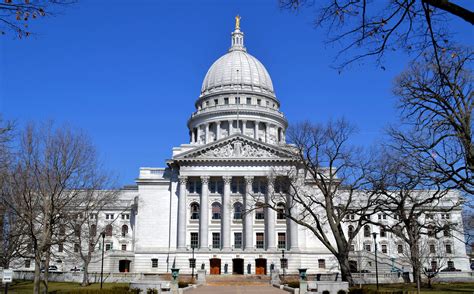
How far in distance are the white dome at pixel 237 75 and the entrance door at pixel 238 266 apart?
41198 mm

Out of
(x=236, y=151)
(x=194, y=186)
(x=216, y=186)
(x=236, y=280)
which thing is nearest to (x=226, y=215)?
(x=216, y=186)

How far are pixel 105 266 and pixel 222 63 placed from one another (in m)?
54.2

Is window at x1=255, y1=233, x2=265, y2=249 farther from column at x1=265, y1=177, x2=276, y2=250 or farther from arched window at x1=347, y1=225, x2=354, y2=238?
arched window at x1=347, y1=225, x2=354, y2=238

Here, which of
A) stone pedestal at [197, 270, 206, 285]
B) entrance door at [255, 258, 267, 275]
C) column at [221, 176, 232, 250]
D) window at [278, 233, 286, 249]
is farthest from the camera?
window at [278, 233, 286, 249]

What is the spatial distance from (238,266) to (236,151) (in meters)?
17.4

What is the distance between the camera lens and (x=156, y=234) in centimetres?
7719

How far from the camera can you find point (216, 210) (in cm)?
7688

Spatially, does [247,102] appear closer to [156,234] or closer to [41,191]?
[156,234]

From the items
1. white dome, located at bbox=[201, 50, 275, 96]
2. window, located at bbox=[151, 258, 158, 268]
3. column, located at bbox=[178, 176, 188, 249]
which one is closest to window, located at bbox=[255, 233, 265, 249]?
column, located at bbox=[178, 176, 188, 249]

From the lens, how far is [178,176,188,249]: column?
244 feet

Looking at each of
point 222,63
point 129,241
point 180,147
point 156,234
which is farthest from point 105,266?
point 222,63

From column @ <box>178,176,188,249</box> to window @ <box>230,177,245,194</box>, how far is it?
7.33 metres

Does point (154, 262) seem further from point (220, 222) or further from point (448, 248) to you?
point (448, 248)

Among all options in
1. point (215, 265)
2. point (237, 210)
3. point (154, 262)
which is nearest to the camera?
point (215, 265)
